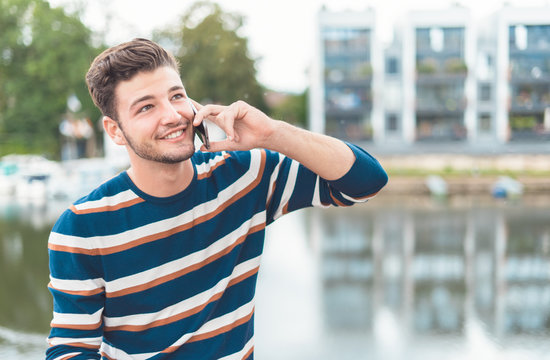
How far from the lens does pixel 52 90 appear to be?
877 inches

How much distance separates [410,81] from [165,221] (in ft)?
80.2

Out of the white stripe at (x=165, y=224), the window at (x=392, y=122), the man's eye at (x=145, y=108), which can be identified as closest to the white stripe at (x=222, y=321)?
the white stripe at (x=165, y=224)

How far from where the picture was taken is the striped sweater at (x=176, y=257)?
0.94 meters

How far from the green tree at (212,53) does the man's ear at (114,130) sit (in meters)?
21.2

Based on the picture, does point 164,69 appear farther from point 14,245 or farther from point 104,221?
point 14,245

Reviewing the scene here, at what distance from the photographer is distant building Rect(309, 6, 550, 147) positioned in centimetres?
2403

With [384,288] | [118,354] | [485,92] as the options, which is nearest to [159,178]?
[118,354]

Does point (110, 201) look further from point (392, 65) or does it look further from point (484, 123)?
point (484, 123)

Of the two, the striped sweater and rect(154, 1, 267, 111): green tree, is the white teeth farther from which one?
rect(154, 1, 267, 111): green tree

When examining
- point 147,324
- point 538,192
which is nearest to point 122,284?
point 147,324

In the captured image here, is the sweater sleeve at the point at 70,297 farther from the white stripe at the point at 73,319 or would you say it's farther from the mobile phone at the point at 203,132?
the mobile phone at the point at 203,132

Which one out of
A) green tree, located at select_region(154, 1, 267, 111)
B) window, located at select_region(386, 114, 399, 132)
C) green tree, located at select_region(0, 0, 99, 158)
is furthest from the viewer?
window, located at select_region(386, 114, 399, 132)

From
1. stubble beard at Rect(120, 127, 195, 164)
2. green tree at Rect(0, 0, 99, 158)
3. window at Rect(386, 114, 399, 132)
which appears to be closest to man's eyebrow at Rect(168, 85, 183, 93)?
stubble beard at Rect(120, 127, 195, 164)

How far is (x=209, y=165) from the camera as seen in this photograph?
43.6 inches
